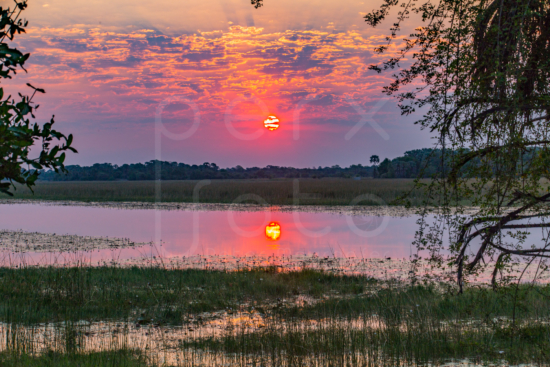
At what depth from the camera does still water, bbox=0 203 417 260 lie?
1553cm

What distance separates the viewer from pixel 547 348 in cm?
562

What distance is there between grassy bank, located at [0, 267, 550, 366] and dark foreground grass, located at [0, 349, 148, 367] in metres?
0.03

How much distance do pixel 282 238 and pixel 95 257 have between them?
7.37 metres

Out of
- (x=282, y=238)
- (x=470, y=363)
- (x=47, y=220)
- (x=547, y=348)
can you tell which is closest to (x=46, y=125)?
(x=470, y=363)

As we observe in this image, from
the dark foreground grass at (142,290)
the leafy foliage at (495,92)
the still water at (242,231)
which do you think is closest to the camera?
the leafy foliage at (495,92)

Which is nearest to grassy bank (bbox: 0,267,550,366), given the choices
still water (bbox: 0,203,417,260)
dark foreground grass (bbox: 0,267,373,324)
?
dark foreground grass (bbox: 0,267,373,324)

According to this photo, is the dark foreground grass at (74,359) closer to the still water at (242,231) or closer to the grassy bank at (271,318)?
the grassy bank at (271,318)

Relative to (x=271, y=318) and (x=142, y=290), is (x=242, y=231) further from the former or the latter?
(x=271, y=318)

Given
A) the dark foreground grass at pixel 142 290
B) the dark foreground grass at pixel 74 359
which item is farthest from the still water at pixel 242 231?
the dark foreground grass at pixel 74 359

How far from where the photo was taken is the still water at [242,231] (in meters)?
15.5

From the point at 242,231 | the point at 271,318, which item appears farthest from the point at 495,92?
the point at 242,231

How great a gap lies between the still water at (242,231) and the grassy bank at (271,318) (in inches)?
181

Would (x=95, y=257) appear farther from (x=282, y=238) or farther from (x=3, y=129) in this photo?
(x=3, y=129)

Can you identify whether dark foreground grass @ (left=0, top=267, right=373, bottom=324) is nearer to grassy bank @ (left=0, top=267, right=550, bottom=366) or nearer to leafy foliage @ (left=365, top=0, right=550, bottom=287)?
grassy bank @ (left=0, top=267, right=550, bottom=366)
